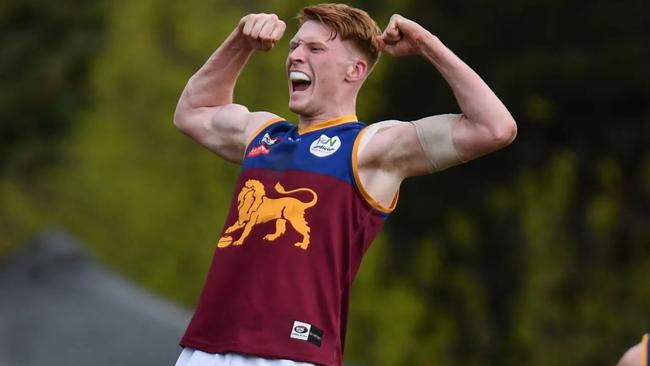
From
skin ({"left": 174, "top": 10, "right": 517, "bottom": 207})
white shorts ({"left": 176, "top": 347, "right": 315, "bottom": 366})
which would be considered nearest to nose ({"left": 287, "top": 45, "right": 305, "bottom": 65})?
skin ({"left": 174, "top": 10, "right": 517, "bottom": 207})

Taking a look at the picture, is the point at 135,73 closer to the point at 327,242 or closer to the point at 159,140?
the point at 159,140

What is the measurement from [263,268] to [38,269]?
1264cm

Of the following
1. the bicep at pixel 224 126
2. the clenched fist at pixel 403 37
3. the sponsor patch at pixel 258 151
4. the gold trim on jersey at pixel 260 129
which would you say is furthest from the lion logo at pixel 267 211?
the clenched fist at pixel 403 37

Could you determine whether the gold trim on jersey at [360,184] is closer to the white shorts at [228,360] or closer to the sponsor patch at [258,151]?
the sponsor patch at [258,151]

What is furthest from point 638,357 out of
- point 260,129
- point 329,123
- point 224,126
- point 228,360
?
point 224,126

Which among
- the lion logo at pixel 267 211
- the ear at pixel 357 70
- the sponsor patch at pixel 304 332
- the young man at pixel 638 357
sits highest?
the ear at pixel 357 70

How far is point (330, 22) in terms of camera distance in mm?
6898

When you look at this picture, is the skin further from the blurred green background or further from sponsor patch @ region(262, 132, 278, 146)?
the blurred green background

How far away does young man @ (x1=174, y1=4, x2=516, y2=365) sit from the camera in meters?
6.52

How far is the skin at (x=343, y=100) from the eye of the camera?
6.56 metres

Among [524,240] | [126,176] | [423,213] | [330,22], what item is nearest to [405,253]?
[423,213]

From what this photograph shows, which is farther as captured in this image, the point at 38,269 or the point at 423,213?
the point at 423,213

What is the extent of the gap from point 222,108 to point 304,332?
1.27 metres

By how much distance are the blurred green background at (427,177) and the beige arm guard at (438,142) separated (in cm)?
1205
